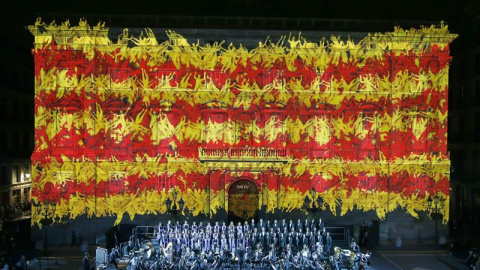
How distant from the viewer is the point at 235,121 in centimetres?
3144

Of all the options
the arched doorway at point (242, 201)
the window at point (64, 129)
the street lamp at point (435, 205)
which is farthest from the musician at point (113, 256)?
the street lamp at point (435, 205)

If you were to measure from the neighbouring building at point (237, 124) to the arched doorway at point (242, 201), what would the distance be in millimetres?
78

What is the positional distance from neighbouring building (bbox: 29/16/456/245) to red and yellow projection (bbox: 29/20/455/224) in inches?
2.9

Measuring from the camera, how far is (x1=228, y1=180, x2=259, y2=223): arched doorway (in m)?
31.8

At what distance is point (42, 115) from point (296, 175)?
18743 mm

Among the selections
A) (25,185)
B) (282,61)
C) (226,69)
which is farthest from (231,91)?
(25,185)

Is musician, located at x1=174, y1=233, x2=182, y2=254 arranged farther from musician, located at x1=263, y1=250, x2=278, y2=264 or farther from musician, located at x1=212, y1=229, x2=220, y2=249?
musician, located at x1=263, y1=250, x2=278, y2=264

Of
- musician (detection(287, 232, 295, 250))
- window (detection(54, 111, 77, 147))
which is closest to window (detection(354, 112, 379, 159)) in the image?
musician (detection(287, 232, 295, 250))

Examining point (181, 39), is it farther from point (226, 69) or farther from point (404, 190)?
point (404, 190)

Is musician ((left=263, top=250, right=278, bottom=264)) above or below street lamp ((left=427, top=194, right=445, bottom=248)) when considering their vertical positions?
below


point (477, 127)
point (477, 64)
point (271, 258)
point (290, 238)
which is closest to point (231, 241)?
point (271, 258)

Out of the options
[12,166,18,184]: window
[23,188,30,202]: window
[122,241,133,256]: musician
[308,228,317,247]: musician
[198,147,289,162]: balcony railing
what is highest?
[198,147,289,162]: balcony railing

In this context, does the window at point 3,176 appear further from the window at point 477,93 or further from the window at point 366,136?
the window at point 477,93

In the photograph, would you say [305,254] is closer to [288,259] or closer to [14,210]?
[288,259]
